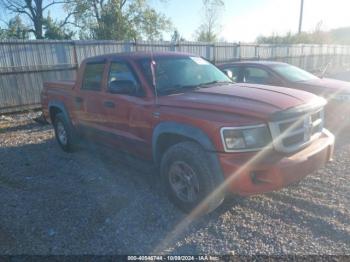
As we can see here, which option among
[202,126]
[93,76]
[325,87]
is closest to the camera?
[202,126]

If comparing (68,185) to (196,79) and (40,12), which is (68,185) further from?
(40,12)

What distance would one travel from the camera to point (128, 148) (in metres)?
4.25

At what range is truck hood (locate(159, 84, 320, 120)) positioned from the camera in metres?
3.00


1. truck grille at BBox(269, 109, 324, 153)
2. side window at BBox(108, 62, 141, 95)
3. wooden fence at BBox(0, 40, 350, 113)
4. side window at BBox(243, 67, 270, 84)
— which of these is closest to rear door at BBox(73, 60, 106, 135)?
side window at BBox(108, 62, 141, 95)

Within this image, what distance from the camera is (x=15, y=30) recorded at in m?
26.8

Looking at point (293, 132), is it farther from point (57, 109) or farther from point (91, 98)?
point (57, 109)

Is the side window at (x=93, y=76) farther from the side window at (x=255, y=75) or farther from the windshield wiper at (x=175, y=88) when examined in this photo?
the side window at (x=255, y=75)

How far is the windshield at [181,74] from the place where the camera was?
12.7ft

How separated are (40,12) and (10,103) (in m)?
22.3

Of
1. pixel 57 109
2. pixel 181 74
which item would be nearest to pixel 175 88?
pixel 181 74

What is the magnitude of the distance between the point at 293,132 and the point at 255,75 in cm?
454

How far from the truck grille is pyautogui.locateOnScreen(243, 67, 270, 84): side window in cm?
383

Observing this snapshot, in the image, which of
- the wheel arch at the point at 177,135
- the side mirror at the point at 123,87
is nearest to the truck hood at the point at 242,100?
the wheel arch at the point at 177,135

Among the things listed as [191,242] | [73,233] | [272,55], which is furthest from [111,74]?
[272,55]
